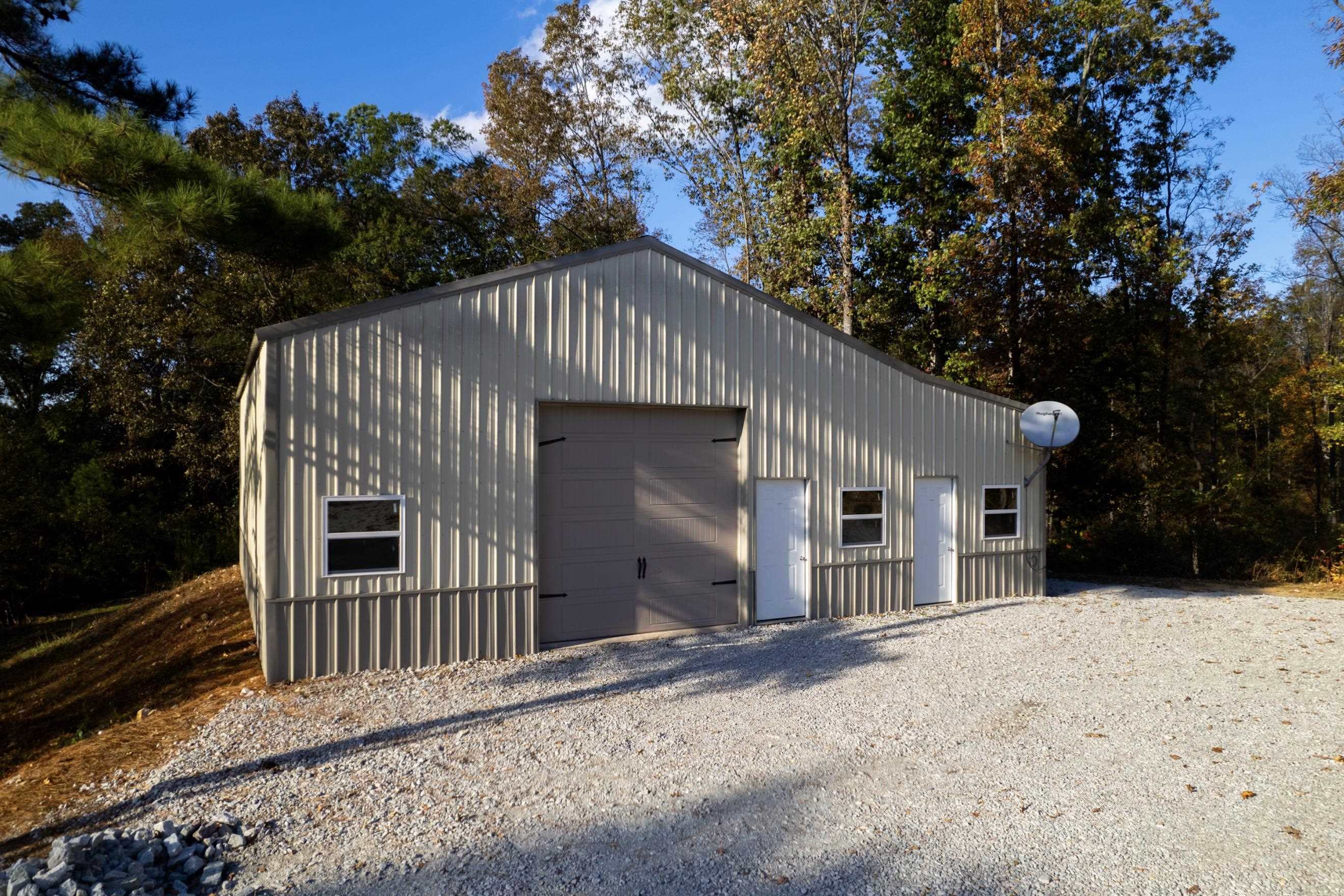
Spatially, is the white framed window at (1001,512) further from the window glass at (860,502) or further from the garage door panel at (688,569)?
the garage door panel at (688,569)

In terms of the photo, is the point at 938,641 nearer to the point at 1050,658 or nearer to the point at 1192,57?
the point at 1050,658

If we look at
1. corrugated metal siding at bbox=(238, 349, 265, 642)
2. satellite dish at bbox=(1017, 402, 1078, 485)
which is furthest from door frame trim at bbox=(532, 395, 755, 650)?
satellite dish at bbox=(1017, 402, 1078, 485)

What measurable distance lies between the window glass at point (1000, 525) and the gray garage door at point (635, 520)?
4.35m

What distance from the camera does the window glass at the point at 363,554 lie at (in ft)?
23.3

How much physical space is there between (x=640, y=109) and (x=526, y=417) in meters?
16.4

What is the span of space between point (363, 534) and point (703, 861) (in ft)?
15.4

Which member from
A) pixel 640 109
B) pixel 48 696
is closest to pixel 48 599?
pixel 48 696

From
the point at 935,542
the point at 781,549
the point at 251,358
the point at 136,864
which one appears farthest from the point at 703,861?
the point at 935,542

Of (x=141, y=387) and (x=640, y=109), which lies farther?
(x=640, y=109)

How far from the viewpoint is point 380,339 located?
7309 mm

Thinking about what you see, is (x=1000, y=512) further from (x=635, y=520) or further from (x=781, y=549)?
(x=635, y=520)

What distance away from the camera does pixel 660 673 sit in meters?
7.34

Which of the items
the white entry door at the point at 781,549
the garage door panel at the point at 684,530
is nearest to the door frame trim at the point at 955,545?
the white entry door at the point at 781,549

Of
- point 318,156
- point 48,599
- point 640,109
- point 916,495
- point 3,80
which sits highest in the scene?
point 640,109
